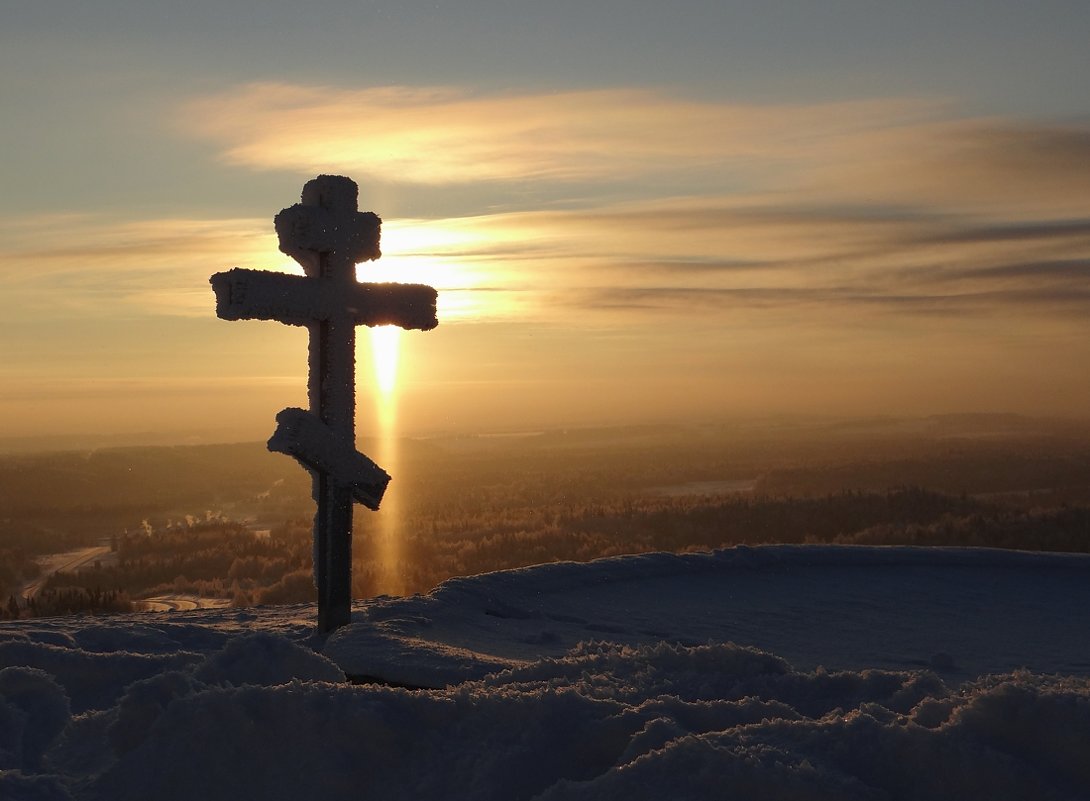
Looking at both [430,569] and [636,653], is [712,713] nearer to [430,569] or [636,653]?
[636,653]

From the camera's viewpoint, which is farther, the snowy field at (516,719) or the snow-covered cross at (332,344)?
the snow-covered cross at (332,344)

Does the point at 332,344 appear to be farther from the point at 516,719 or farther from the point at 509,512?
the point at 509,512

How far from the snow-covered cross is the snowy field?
62 cm

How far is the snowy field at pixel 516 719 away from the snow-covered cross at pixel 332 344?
622mm

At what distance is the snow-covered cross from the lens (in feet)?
23.9

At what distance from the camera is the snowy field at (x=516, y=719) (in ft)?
12.0

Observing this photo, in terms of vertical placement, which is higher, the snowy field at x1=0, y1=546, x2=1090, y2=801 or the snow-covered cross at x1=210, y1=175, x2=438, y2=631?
the snow-covered cross at x1=210, y1=175, x2=438, y2=631

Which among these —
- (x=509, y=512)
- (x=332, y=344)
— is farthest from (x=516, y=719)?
(x=509, y=512)

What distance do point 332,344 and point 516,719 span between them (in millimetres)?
3950

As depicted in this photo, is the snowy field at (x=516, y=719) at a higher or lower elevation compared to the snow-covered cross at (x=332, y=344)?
lower

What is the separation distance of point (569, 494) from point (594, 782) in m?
69.4

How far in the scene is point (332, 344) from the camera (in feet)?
24.5

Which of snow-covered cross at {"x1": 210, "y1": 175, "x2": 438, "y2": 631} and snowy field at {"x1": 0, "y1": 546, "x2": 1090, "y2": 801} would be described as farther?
snow-covered cross at {"x1": 210, "y1": 175, "x2": 438, "y2": 631}

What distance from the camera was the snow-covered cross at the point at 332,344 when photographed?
7.28 m
